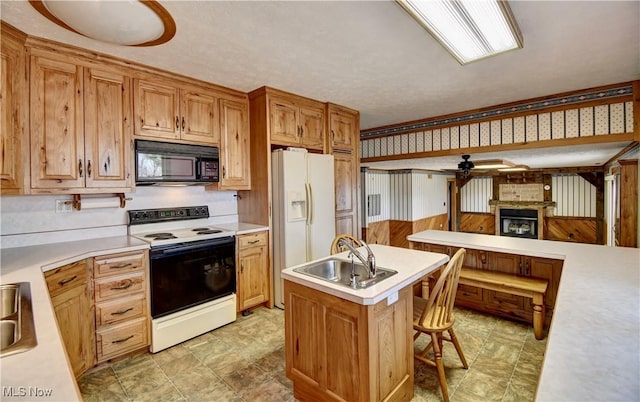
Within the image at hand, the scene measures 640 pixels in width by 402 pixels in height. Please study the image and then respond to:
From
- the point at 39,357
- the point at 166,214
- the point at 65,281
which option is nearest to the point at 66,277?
the point at 65,281

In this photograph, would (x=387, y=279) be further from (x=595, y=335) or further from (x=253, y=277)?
(x=253, y=277)

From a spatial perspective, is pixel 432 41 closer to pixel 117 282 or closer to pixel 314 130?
pixel 314 130

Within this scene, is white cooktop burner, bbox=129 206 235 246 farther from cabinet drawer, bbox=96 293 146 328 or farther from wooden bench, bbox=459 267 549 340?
wooden bench, bbox=459 267 549 340

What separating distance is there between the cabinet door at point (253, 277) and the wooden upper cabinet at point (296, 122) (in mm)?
1254

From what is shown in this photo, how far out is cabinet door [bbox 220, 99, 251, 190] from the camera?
10.3 ft

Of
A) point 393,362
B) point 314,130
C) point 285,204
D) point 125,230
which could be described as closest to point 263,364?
point 393,362

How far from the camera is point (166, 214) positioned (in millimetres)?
3008

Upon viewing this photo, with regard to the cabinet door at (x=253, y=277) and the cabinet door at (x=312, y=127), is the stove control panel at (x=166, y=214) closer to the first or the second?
the cabinet door at (x=253, y=277)

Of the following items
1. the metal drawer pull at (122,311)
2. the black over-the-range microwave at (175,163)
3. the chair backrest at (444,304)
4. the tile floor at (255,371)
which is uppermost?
the black over-the-range microwave at (175,163)

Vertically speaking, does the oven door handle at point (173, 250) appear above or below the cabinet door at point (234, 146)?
below

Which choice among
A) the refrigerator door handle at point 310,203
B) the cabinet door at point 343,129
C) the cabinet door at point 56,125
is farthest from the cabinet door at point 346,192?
the cabinet door at point 56,125

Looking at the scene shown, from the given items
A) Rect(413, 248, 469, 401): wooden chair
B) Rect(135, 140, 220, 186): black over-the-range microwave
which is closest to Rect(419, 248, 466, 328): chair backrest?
Rect(413, 248, 469, 401): wooden chair

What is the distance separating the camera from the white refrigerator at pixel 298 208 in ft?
10.4

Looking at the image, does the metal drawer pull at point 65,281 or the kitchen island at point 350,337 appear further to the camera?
the metal drawer pull at point 65,281
